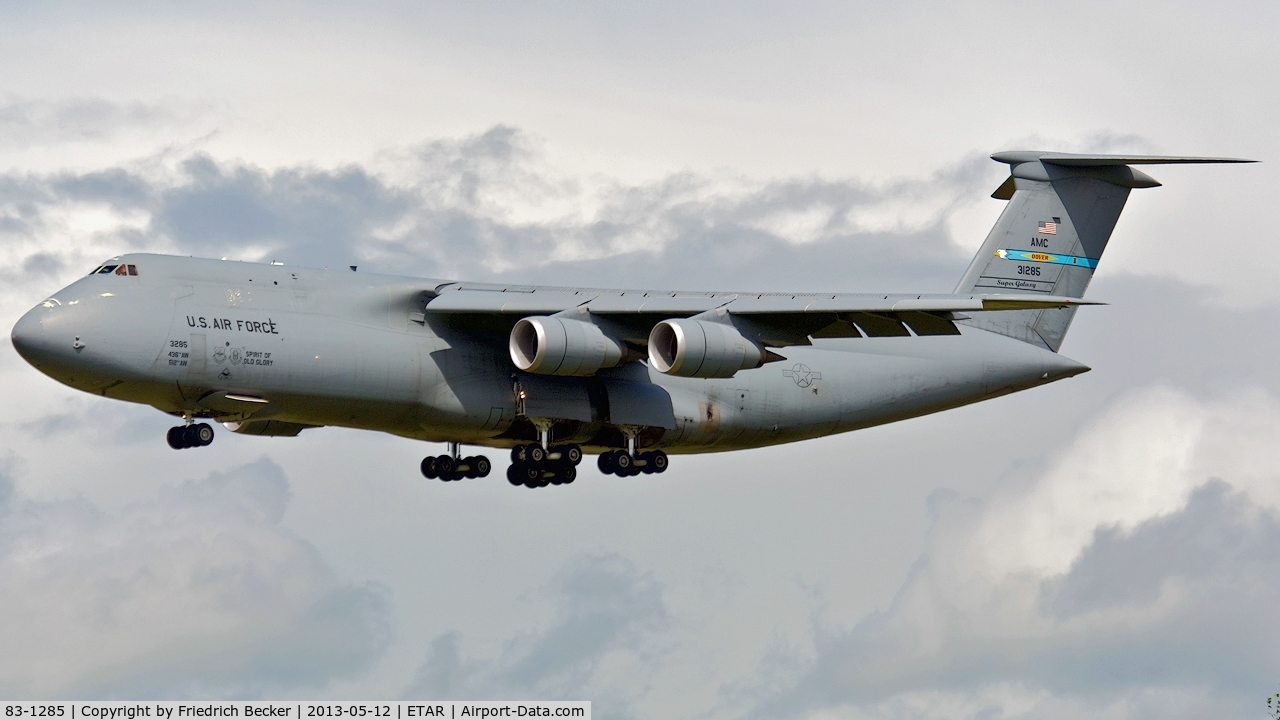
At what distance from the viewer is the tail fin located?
1194 inches

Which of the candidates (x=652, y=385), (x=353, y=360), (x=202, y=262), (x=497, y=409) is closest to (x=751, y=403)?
(x=652, y=385)

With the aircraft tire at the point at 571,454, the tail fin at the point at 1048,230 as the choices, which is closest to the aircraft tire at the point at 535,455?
the aircraft tire at the point at 571,454

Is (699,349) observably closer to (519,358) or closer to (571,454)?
(519,358)

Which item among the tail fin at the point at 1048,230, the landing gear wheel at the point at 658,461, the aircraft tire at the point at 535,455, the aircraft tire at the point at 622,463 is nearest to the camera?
the aircraft tire at the point at 535,455

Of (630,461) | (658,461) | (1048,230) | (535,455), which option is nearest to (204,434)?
(535,455)

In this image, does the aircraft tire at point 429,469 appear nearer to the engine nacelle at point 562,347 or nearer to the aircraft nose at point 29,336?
the engine nacelle at point 562,347

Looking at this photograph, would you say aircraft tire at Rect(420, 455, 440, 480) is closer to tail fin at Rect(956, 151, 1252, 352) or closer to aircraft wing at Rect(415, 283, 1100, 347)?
aircraft wing at Rect(415, 283, 1100, 347)

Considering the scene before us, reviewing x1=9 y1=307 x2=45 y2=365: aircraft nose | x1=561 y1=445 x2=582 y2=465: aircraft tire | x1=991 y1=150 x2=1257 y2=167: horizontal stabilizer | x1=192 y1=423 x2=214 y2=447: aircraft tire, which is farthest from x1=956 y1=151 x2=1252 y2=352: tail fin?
x1=9 y1=307 x2=45 y2=365: aircraft nose

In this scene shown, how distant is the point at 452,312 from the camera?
2588 cm

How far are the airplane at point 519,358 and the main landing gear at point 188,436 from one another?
24 mm

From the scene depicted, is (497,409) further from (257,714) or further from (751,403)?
(257,714)

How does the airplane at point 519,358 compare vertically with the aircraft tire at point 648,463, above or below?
above

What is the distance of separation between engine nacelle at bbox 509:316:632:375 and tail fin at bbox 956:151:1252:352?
732 cm

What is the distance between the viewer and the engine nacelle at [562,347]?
2483 cm
